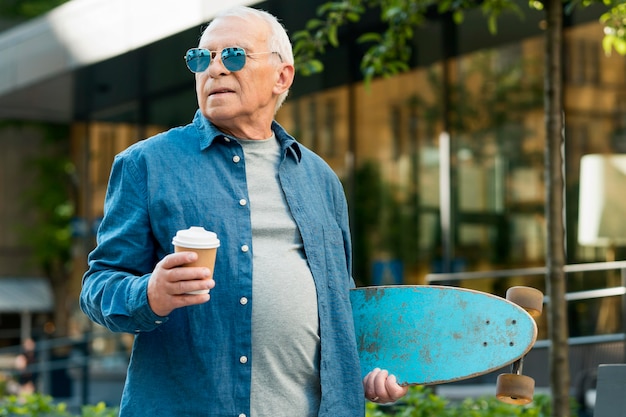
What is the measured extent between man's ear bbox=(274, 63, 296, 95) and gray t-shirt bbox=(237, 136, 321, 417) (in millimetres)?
177

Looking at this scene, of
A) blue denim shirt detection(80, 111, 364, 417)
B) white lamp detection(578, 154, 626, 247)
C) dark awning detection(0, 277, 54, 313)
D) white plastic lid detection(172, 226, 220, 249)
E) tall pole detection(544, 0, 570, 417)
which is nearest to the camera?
white plastic lid detection(172, 226, 220, 249)

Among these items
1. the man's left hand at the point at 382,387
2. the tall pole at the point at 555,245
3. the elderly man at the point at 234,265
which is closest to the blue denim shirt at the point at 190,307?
the elderly man at the point at 234,265

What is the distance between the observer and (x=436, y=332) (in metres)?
2.83

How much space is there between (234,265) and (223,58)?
50 cm

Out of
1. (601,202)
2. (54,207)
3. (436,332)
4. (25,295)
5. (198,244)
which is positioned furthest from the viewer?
(25,295)

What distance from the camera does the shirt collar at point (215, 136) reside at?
2637mm

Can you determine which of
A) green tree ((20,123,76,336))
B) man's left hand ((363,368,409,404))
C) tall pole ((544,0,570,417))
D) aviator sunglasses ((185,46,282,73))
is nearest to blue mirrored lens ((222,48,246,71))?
aviator sunglasses ((185,46,282,73))

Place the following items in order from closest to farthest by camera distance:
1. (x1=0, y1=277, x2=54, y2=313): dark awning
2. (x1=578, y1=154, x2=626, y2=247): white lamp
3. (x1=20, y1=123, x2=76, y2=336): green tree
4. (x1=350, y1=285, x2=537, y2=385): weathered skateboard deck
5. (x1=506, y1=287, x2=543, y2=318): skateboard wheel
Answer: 1. (x1=350, y1=285, x2=537, y2=385): weathered skateboard deck
2. (x1=506, y1=287, x2=543, y2=318): skateboard wheel
3. (x1=578, y1=154, x2=626, y2=247): white lamp
4. (x1=20, y1=123, x2=76, y2=336): green tree
5. (x1=0, y1=277, x2=54, y2=313): dark awning

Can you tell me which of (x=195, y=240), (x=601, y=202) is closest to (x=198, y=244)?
(x=195, y=240)

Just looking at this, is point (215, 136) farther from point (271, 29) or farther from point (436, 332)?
point (436, 332)

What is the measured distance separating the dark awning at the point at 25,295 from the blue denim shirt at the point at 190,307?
31.8m

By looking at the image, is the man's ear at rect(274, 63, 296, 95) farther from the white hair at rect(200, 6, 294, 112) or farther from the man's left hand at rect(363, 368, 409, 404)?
the man's left hand at rect(363, 368, 409, 404)

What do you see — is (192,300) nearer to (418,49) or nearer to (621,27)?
(621,27)

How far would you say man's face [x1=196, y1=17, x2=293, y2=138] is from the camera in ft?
Answer: 8.61
